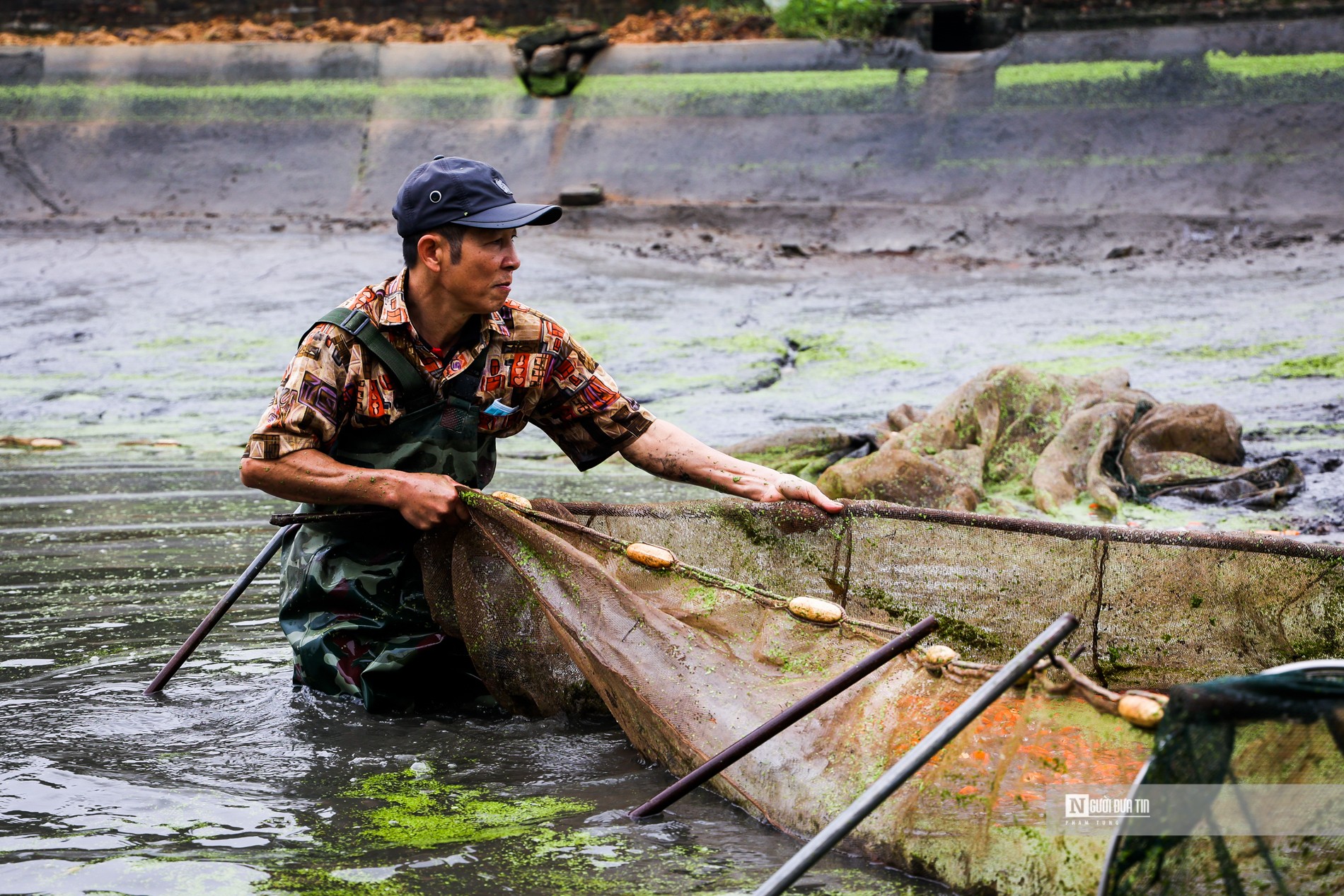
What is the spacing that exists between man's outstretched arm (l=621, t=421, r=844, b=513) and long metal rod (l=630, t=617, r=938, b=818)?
0.82m

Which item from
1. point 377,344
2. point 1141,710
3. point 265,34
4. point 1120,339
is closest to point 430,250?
point 377,344

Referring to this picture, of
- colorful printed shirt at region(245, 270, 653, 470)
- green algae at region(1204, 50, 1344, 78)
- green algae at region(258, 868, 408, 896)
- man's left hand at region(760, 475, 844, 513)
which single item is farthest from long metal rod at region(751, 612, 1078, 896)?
green algae at region(1204, 50, 1344, 78)

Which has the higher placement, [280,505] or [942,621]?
[942,621]

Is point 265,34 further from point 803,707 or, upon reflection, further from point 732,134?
point 803,707

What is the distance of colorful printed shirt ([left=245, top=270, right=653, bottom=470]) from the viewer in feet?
10.9

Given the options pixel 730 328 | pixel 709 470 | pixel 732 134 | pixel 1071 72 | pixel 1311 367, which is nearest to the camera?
pixel 709 470

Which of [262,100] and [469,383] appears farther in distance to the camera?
[262,100]

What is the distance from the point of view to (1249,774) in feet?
6.59

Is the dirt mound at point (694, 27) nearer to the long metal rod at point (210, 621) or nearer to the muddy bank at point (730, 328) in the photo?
the muddy bank at point (730, 328)

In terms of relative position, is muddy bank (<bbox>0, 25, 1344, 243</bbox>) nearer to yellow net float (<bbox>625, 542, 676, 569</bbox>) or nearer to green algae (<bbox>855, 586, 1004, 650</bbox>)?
green algae (<bbox>855, 586, 1004, 650</bbox>)

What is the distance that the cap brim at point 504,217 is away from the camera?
132 inches

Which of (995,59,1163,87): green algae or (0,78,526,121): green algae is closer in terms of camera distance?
(995,59,1163,87): green algae

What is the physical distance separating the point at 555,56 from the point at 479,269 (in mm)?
12288

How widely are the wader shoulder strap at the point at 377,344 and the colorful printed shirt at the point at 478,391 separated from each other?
2cm
